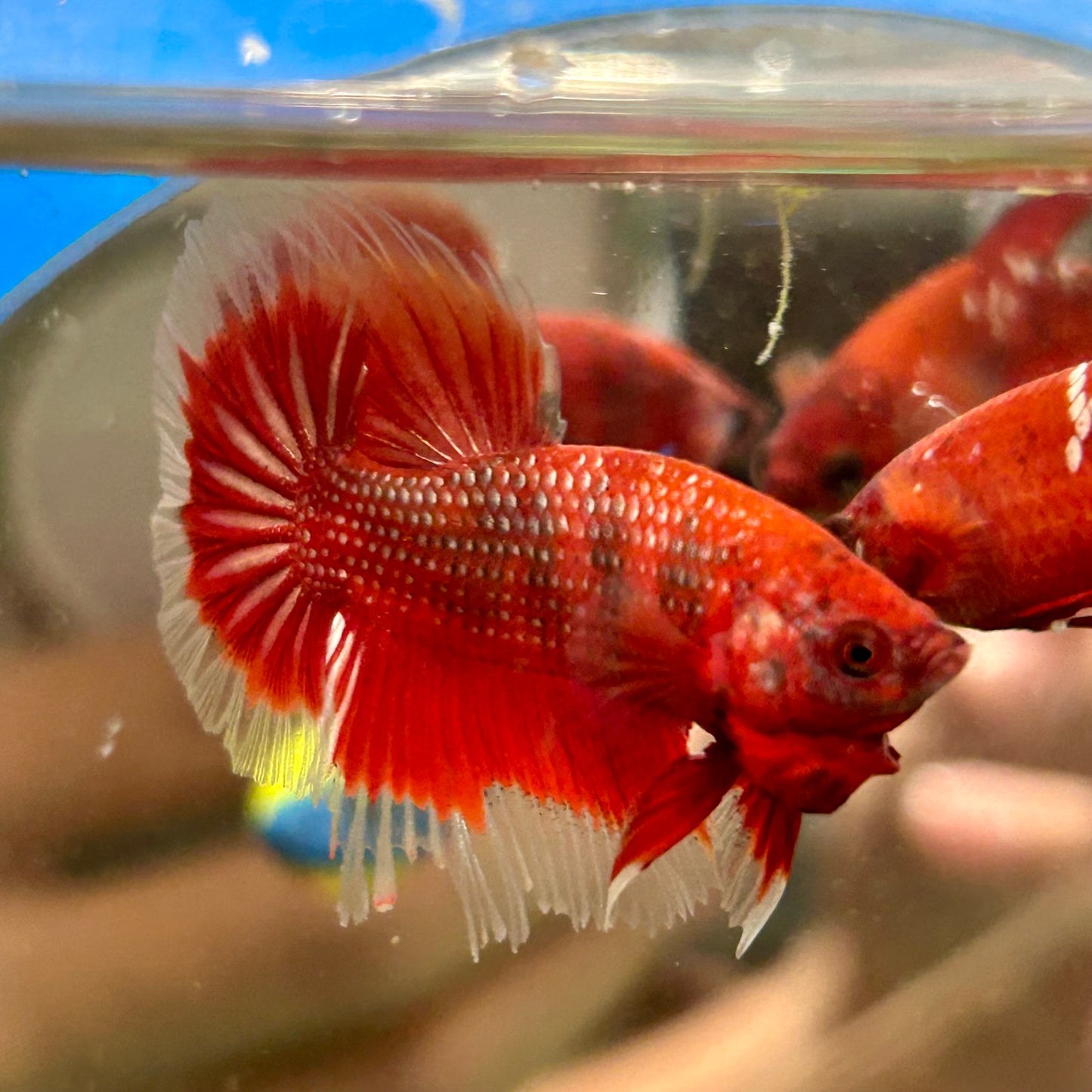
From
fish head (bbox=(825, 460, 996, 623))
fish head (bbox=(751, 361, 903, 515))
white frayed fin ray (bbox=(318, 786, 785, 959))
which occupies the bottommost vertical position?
white frayed fin ray (bbox=(318, 786, 785, 959))

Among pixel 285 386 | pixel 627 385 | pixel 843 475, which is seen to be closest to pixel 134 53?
pixel 285 386

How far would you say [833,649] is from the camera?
1.23 ft

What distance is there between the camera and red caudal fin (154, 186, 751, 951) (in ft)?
1.43

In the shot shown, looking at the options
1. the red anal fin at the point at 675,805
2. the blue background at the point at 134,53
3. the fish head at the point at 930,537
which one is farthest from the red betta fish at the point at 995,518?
the blue background at the point at 134,53

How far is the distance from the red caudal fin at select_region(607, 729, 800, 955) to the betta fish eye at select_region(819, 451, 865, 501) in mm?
136

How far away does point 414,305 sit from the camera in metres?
0.47

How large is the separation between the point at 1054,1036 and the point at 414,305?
600 mm

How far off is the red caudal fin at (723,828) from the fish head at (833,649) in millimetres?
44

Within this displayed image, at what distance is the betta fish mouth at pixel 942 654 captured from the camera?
365 mm

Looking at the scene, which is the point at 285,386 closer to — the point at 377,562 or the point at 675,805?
the point at 377,562

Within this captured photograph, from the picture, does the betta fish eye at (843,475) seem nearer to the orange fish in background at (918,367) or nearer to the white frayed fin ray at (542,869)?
the orange fish in background at (918,367)

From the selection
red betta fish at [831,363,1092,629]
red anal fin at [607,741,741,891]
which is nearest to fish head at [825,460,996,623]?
red betta fish at [831,363,1092,629]

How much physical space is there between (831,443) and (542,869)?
26 cm

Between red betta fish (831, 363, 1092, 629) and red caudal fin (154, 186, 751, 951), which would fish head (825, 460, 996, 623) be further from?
red caudal fin (154, 186, 751, 951)
